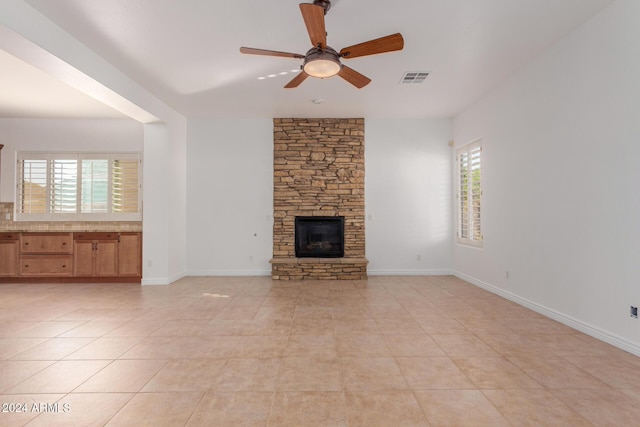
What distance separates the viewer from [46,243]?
5746mm

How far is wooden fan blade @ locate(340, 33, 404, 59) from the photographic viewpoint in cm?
269

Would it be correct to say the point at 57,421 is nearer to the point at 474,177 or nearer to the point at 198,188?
the point at 198,188

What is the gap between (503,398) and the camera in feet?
6.91

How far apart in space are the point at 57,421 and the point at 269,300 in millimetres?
2794

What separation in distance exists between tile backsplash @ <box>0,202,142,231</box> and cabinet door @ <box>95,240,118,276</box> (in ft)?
1.43

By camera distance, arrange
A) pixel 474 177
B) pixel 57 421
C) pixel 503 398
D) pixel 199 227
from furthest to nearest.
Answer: pixel 199 227
pixel 474 177
pixel 503 398
pixel 57 421

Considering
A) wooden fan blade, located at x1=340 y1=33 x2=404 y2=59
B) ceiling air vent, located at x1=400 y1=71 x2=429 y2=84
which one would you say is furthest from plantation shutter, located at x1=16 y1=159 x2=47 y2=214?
ceiling air vent, located at x1=400 y1=71 x2=429 y2=84

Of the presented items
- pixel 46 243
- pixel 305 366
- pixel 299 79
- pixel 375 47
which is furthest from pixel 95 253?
pixel 375 47

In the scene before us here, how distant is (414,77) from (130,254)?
5500mm

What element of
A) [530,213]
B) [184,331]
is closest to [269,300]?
[184,331]

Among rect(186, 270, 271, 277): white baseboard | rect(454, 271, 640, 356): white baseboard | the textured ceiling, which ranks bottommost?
rect(454, 271, 640, 356): white baseboard

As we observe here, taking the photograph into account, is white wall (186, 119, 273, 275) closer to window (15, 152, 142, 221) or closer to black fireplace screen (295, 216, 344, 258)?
black fireplace screen (295, 216, 344, 258)

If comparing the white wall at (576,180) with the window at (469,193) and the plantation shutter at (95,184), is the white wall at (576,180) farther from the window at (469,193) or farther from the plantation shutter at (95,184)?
the plantation shutter at (95,184)

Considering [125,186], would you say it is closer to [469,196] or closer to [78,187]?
[78,187]
